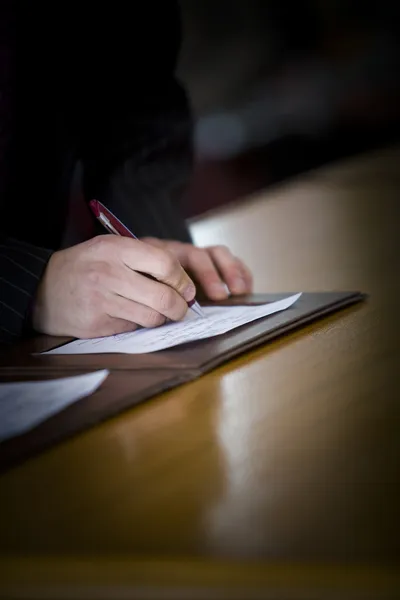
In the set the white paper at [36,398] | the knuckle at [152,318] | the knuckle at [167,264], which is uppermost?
the knuckle at [167,264]

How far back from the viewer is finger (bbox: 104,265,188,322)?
0.82 m

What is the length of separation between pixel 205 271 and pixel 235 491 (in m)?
0.70

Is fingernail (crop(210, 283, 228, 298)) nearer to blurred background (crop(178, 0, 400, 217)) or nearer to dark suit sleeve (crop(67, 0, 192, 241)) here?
dark suit sleeve (crop(67, 0, 192, 241))

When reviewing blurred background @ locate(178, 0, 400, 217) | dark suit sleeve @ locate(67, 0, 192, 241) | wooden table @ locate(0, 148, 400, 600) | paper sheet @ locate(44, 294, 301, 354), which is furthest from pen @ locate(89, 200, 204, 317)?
blurred background @ locate(178, 0, 400, 217)

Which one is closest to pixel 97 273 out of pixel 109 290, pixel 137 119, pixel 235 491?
pixel 109 290

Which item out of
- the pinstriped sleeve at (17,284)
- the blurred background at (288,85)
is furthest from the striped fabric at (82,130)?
Result: the blurred background at (288,85)

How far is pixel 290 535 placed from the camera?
0.34m

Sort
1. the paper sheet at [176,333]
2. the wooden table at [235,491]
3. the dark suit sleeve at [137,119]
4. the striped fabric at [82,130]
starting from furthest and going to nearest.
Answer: the dark suit sleeve at [137,119] < the striped fabric at [82,130] < the paper sheet at [176,333] < the wooden table at [235,491]

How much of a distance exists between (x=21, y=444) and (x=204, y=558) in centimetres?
20

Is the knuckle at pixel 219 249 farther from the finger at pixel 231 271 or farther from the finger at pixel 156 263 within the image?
the finger at pixel 156 263

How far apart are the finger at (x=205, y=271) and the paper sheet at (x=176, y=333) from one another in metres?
0.14

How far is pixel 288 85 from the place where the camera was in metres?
4.37

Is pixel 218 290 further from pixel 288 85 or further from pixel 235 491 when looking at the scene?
pixel 288 85

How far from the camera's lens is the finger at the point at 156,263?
816 mm
